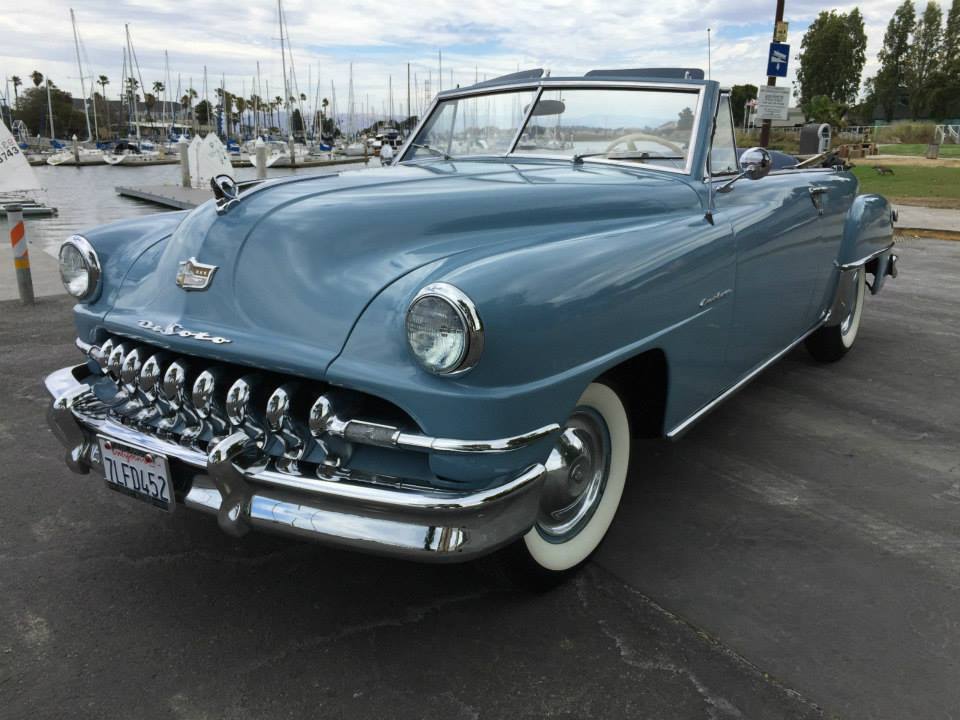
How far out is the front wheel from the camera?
2.38 meters

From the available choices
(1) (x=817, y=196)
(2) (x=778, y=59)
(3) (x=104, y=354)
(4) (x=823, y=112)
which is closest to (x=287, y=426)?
(3) (x=104, y=354)

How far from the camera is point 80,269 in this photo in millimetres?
2932

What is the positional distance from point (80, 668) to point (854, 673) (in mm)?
2106

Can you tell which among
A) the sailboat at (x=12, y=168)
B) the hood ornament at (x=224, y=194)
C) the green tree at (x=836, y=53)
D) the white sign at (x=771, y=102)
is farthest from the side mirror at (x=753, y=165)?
the green tree at (x=836, y=53)

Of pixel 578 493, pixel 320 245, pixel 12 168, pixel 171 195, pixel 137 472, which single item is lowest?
pixel 171 195

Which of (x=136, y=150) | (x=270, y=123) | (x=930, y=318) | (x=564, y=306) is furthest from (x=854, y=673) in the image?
(x=270, y=123)

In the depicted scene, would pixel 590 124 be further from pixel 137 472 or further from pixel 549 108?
pixel 137 472

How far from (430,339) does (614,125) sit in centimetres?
202

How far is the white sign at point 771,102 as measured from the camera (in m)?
14.2

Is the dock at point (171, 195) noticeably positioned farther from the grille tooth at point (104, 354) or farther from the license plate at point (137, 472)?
the license plate at point (137, 472)

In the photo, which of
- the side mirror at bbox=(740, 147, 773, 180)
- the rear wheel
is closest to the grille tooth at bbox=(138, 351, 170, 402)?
the side mirror at bbox=(740, 147, 773, 180)

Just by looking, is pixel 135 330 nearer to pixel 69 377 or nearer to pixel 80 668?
pixel 69 377

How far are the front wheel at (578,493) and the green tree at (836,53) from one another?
84960 millimetres

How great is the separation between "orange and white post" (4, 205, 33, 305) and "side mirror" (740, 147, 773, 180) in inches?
223
